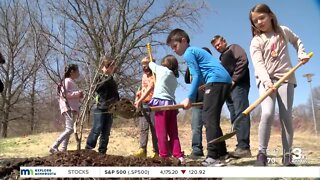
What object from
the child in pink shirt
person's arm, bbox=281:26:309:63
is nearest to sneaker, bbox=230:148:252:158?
person's arm, bbox=281:26:309:63

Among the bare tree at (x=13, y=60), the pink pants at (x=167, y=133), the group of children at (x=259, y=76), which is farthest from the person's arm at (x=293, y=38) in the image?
the bare tree at (x=13, y=60)

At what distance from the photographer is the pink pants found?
3620 millimetres

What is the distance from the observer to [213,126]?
3.06 m

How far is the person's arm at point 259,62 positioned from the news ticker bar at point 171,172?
938 mm

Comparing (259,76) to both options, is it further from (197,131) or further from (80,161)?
(197,131)

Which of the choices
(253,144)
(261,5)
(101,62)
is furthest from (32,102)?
(261,5)

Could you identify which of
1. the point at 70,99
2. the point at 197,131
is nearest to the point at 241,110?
the point at 197,131

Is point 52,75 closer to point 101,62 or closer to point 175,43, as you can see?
point 101,62

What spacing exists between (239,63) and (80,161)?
2185 millimetres

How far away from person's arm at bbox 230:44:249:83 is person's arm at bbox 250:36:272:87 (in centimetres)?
101

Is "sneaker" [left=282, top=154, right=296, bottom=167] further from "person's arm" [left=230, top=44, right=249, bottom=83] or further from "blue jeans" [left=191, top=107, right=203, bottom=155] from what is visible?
"blue jeans" [left=191, top=107, right=203, bottom=155]

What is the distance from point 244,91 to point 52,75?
1.90 m

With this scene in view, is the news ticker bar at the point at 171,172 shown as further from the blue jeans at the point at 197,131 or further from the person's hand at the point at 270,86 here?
the blue jeans at the point at 197,131

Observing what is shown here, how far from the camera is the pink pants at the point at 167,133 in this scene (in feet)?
11.9
